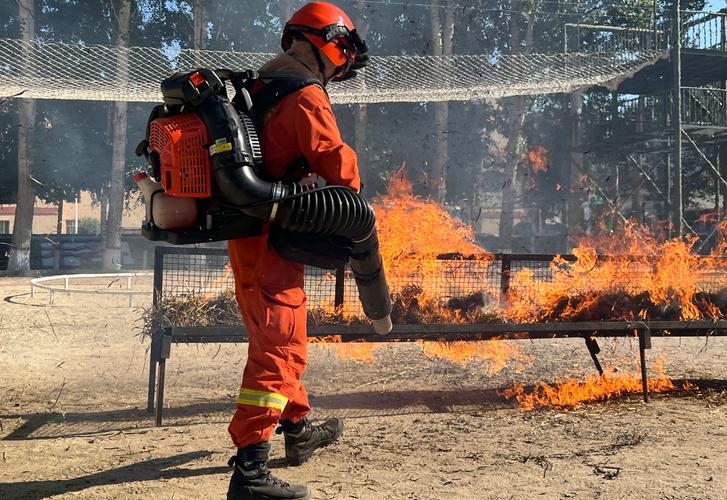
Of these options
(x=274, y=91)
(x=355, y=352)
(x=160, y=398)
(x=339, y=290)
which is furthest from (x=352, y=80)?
(x=274, y=91)

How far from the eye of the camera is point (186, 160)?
2840 millimetres

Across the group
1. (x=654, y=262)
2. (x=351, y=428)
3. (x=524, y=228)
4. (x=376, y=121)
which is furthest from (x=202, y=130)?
(x=524, y=228)

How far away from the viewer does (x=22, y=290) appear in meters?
12.9

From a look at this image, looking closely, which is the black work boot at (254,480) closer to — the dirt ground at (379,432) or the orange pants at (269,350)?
the orange pants at (269,350)

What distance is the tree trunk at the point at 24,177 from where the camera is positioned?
18219 mm

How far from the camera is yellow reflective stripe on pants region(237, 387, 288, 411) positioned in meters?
2.91

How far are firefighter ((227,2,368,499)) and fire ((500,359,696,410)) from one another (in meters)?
2.50

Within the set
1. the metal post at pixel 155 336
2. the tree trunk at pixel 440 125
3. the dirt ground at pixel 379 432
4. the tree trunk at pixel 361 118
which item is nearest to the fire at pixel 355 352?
the dirt ground at pixel 379 432

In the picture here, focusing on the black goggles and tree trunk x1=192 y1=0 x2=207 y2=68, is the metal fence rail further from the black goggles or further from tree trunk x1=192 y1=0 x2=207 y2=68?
tree trunk x1=192 y1=0 x2=207 y2=68

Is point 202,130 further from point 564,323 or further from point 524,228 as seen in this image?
point 524,228

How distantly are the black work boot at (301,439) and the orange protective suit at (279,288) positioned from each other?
1.96 ft

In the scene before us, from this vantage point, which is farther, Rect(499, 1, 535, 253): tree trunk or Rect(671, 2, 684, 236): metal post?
Rect(499, 1, 535, 253): tree trunk

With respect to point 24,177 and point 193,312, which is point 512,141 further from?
point 193,312

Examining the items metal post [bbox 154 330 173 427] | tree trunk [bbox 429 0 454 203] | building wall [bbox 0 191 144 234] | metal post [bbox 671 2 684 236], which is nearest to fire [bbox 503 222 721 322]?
metal post [bbox 154 330 173 427]
